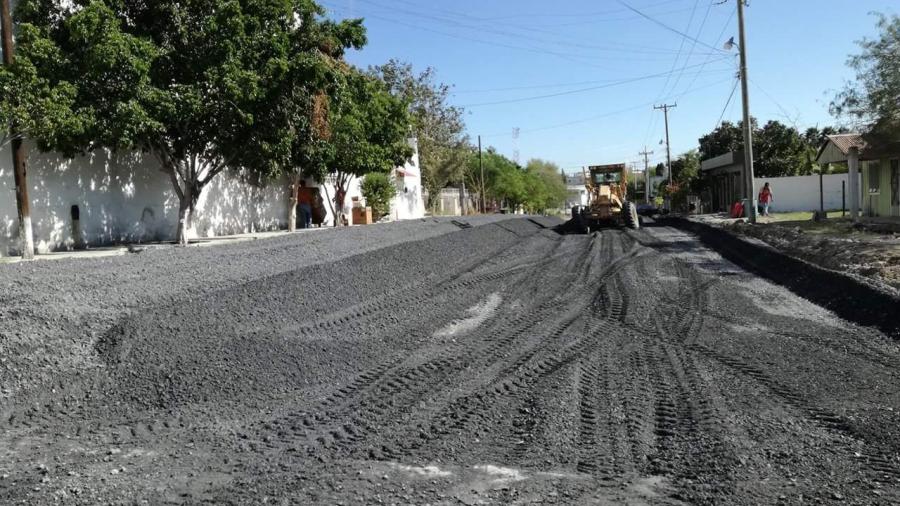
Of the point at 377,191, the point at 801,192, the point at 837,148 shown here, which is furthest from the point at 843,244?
the point at 801,192

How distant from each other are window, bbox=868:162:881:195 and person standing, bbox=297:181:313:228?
80.3ft

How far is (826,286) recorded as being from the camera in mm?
11859

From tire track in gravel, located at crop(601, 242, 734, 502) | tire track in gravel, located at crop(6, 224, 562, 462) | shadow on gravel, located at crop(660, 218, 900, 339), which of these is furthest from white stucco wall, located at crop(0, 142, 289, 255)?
shadow on gravel, located at crop(660, 218, 900, 339)

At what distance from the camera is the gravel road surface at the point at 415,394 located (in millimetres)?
4484

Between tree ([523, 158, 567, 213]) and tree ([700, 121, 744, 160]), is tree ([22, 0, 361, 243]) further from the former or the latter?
tree ([523, 158, 567, 213])

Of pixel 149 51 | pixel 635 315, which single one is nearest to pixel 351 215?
pixel 149 51

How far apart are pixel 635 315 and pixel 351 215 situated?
2921 cm

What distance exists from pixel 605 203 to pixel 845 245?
13421 millimetres

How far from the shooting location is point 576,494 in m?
4.29

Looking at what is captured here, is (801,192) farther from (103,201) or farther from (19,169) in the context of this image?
(19,169)

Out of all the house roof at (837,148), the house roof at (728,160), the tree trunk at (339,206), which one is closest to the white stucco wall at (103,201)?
the tree trunk at (339,206)

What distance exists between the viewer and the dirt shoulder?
1294 cm

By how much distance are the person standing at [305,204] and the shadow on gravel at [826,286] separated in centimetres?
2090

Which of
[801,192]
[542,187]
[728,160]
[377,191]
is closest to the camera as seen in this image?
[377,191]
